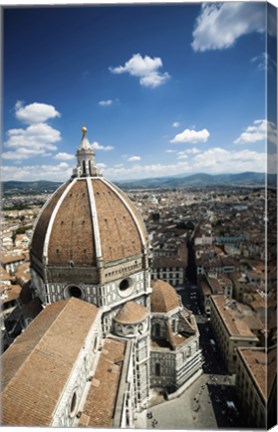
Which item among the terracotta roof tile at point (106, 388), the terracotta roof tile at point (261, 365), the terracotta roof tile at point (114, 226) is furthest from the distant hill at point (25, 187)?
the terracotta roof tile at point (261, 365)

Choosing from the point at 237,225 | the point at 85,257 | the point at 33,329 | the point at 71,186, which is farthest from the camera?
the point at 237,225

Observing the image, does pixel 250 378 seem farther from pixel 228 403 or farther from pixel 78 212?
pixel 78 212

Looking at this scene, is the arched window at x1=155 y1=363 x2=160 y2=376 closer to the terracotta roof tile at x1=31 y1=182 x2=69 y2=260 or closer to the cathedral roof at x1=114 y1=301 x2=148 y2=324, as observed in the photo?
the cathedral roof at x1=114 y1=301 x2=148 y2=324

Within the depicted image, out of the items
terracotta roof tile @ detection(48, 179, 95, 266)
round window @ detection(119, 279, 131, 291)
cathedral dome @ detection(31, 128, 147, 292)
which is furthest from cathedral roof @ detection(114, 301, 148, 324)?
terracotta roof tile @ detection(48, 179, 95, 266)

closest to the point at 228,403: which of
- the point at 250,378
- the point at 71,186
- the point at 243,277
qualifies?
the point at 250,378

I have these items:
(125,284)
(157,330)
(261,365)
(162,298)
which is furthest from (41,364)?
(261,365)

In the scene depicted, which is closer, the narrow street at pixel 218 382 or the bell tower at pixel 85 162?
the narrow street at pixel 218 382

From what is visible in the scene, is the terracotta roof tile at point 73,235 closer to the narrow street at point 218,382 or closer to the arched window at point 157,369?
the arched window at point 157,369
